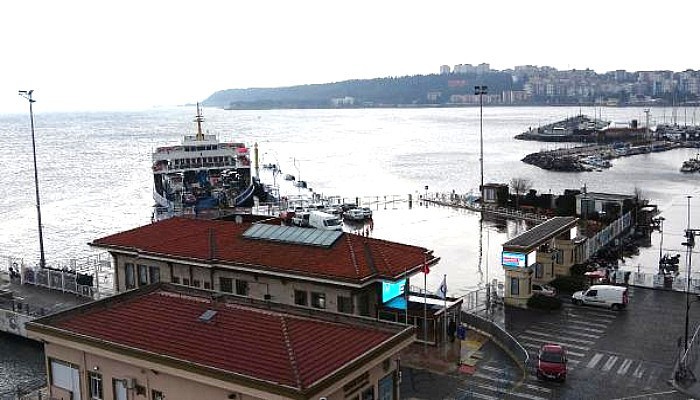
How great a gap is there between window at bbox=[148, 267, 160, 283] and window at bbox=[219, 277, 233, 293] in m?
2.62

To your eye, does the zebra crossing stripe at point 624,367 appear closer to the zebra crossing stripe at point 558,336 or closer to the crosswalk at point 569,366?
the crosswalk at point 569,366

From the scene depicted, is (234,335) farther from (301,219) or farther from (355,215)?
(355,215)

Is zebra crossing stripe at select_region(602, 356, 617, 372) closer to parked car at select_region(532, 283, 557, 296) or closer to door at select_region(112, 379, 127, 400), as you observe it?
parked car at select_region(532, 283, 557, 296)

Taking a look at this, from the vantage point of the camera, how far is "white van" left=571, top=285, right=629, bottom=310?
24.1m

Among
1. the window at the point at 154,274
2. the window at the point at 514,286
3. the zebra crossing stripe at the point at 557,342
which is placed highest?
the window at the point at 154,274

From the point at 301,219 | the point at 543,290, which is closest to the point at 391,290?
the point at 543,290

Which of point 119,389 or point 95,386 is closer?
point 119,389

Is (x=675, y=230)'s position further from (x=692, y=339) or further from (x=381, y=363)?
(x=381, y=363)

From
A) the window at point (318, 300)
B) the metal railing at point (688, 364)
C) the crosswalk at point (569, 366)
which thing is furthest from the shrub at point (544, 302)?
the window at point (318, 300)

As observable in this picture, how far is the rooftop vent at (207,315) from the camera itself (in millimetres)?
14091

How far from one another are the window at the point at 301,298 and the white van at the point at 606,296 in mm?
10452

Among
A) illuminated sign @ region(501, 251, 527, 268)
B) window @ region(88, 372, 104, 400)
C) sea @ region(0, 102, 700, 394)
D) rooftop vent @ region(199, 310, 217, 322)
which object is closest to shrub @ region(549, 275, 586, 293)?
illuminated sign @ region(501, 251, 527, 268)

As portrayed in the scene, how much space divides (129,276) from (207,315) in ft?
35.1

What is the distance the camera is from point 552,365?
59.6 feet
